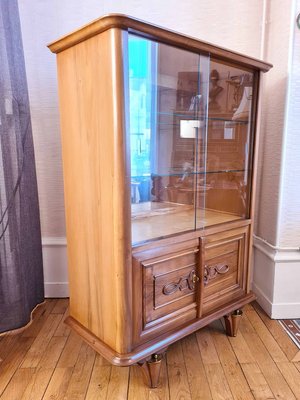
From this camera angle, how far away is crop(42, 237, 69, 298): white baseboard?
6.22 feet

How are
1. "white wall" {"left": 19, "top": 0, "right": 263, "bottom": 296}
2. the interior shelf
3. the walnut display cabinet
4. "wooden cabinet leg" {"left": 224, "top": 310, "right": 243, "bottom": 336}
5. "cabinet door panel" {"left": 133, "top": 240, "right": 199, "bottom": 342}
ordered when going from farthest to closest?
"white wall" {"left": 19, "top": 0, "right": 263, "bottom": 296} < "wooden cabinet leg" {"left": 224, "top": 310, "right": 243, "bottom": 336} < the interior shelf < "cabinet door panel" {"left": 133, "top": 240, "right": 199, "bottom": 342} < the walnut display cabinet

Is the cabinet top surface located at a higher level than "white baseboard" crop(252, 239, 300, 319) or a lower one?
higher

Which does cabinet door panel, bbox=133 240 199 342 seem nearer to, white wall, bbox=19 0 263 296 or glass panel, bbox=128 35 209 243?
glass panel, bbox=128 35 209 243

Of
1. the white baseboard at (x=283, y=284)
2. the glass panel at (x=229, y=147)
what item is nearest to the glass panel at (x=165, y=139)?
the glass panel at (x=229, y=147)

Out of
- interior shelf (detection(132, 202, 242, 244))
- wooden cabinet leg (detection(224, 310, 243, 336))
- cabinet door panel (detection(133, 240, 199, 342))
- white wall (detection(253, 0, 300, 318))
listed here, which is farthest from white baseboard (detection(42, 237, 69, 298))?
white wall (detection(253, 0, 300, 318))

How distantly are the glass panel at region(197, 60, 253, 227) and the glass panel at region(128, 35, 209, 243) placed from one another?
0.43 feet

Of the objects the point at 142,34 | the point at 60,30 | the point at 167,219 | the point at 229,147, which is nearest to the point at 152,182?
the point at 167,219

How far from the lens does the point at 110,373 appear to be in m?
1.34

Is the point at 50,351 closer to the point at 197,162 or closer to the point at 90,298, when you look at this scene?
the point at 90,298

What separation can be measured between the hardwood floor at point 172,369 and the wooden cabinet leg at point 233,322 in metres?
0.04

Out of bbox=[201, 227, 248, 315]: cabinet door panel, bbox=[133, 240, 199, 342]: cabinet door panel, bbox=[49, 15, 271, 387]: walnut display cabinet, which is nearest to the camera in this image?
bbox=[49, 15, 271, 387]: walnut display cabinet

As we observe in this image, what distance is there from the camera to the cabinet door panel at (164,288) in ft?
3.82

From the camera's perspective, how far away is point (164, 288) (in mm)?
1241

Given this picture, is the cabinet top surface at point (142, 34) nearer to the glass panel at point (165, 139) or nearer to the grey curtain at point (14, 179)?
the glass panel at point (165, 139)
